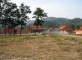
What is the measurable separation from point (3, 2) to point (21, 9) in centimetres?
1015

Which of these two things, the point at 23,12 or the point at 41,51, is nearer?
the point at 41,51

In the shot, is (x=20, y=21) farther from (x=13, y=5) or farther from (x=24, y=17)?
(x=13, y=5)

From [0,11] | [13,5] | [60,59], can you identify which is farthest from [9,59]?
[13,5]

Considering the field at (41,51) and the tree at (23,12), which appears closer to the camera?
the field at (41,51)

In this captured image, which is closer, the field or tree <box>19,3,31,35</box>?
the field

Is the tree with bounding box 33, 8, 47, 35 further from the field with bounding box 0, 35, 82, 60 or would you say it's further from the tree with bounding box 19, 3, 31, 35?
the field with bounding box 0, 35, 82, 60

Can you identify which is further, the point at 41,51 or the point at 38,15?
the point at 38,15

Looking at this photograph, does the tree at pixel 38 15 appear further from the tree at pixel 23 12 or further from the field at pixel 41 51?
the field at pixel 41 51

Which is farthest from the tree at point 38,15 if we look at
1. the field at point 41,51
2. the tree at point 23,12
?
the field at point 41,51

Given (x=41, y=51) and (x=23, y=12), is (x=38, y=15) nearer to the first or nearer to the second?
(x=23, y=12)

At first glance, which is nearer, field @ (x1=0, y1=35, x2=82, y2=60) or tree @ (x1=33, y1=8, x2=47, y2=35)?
field @ (x1=0, y1=35, x2=82, y2=60)

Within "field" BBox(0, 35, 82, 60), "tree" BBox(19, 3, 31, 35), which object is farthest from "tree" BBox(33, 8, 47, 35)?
"field" BBox(0, 35, 82, 60)

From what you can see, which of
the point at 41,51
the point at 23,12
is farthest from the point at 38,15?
the point at 41,51

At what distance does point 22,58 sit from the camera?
14.1 m
